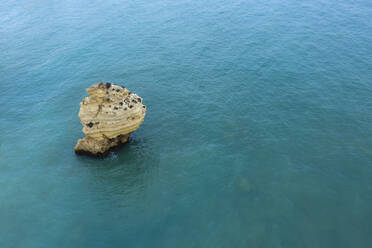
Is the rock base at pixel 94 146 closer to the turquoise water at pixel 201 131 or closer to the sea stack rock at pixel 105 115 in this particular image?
the sea stack rock at pixel 105 115

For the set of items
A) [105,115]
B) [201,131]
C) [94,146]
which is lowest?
[201,131]

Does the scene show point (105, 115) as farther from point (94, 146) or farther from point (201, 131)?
point (201, 131)

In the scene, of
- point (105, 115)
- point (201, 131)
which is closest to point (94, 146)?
point (105, 115)

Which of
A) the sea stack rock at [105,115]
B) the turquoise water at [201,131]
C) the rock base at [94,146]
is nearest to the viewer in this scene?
the turquoise water at [201,131]

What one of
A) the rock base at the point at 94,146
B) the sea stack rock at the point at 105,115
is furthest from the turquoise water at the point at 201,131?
the sea stack rock at the point at 105,115

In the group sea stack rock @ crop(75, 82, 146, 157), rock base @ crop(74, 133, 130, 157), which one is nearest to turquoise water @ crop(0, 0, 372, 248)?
rock base @ crop(74, 133, 130, 157)

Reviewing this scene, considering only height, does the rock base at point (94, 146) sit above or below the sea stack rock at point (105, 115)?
below

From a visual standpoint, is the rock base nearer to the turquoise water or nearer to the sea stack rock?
the sea stack rock

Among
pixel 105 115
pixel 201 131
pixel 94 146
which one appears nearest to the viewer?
pixel 105 115
